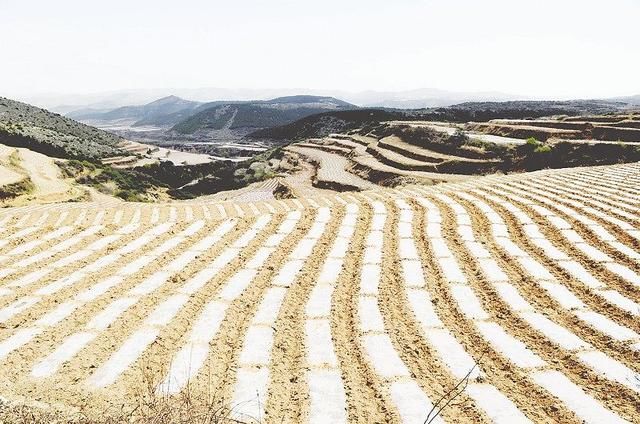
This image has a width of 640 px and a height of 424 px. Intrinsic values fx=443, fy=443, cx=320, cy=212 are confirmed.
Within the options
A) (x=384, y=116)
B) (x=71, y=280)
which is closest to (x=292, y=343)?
(x=71, y=280)

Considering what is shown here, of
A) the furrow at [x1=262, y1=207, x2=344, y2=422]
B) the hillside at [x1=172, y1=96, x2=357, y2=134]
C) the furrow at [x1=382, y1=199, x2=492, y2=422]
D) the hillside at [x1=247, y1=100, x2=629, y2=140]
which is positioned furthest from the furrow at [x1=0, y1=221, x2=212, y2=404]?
the hillside at [x1=172, y1=96, x2=357, y2=134]

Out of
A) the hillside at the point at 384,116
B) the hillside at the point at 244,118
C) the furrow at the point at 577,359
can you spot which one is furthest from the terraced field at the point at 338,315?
the hillside at the point at 244,118

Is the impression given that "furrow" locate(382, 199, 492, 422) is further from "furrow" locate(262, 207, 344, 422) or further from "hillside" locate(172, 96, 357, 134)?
"hillside" locate(172, 96, 357, 134)

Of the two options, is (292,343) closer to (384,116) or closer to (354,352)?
(354,352)

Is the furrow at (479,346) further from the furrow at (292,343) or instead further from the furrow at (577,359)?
the furrow at (292,343)

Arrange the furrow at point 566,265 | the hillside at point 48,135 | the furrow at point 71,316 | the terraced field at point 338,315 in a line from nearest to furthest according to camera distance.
A: the terraced field at point 338,315 < the furrow at point 71,316 < the furrow at point 566,265 < the hillside at point 48,135

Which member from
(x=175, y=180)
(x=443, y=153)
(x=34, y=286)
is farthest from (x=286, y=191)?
(x=175, y=180)
